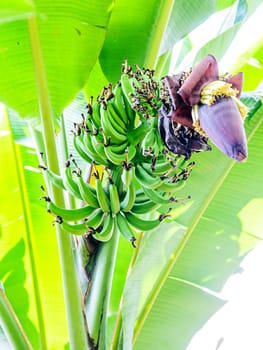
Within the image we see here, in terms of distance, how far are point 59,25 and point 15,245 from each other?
21.8 inches

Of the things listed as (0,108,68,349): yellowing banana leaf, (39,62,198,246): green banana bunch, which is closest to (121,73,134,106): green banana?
(39,62,198,246): green banana bunch

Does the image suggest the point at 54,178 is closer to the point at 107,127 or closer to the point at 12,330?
the point at 107,127

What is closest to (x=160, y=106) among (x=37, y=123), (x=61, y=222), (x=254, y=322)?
(x=61, y=222)

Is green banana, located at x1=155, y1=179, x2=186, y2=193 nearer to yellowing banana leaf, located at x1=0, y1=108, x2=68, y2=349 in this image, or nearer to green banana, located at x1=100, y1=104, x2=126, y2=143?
green banana, located at x1=100, y1=104, x2=126, y2=143

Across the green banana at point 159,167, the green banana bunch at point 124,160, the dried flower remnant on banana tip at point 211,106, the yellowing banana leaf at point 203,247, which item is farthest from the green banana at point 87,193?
the yellowing banana leaf at point 203,247

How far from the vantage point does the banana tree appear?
85 centimetres

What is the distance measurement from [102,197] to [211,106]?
0.30m

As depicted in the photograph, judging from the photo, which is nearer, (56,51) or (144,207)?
(144,207)

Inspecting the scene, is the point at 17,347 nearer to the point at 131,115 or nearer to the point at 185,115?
the point at 131,115

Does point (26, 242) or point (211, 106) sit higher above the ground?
point (211, 106)

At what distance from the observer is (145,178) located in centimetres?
79

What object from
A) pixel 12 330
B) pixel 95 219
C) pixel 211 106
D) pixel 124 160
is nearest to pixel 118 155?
pixel 124 160

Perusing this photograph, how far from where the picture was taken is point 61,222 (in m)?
0.80

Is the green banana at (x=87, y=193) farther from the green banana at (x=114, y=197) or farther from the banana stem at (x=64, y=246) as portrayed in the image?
the banana stem at (x=64, y=246)
